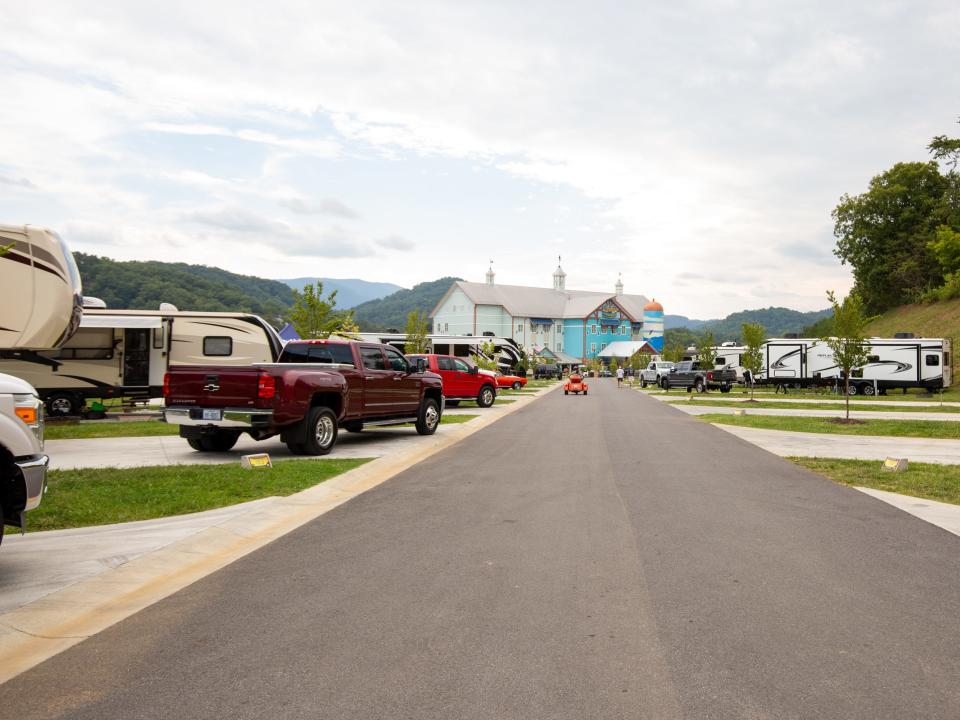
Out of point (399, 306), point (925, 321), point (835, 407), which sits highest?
point (399, 306)

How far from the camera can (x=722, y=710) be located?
3514 mm

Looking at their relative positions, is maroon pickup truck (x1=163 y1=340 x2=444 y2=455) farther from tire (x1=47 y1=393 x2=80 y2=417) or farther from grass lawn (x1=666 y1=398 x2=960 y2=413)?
grass lawn (x1=666 y1=398 x2=960 y2=413)

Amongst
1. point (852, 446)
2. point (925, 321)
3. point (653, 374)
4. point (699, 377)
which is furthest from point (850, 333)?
point (925, 321)

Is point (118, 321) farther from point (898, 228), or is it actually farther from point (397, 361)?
point (898, 228)

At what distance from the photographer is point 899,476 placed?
1134cm

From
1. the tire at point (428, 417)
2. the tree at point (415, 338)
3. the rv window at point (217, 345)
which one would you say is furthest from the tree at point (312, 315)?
the tree at point (415, 338)

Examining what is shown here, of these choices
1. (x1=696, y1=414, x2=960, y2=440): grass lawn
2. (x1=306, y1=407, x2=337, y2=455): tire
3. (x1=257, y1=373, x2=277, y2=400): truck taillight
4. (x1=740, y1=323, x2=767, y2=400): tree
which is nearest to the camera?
(x1=257, y1=373, x2=277, y2=400): truck taillight

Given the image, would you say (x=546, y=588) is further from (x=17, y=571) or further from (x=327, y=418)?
(x=327, y=418)

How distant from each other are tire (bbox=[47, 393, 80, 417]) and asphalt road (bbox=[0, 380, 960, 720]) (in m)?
15.1

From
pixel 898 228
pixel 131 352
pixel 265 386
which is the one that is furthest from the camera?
pixel 898 228

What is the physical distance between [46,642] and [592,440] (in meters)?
13.2

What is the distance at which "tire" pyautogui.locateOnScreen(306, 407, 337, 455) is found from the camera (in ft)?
42.8

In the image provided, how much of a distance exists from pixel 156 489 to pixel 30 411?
3650mm

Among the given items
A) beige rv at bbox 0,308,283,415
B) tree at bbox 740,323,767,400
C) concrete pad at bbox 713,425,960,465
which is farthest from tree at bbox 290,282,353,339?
tree at bbox 740,323,767,400
